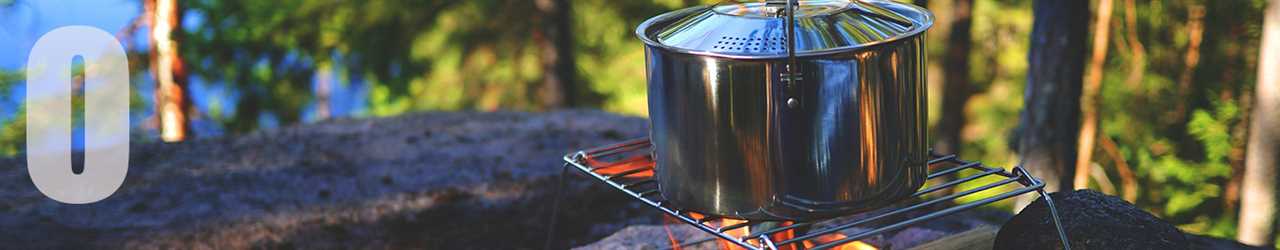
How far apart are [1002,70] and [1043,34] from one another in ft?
Result: 34.8

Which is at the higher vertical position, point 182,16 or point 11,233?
point 182,16

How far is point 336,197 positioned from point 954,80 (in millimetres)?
8970

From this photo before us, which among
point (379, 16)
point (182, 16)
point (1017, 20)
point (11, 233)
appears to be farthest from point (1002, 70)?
point (11, 233)

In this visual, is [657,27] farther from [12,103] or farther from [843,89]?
[12,103]

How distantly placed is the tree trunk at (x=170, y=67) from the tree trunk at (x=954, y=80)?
27.0ft

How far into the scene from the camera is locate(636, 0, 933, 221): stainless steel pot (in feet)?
10.5

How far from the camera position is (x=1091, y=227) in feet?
→ 12.3

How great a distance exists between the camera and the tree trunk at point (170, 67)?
11.6 meters

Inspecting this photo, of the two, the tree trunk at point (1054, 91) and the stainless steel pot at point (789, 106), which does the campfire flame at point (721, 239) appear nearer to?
the stainless steel pot at point (789, 106)

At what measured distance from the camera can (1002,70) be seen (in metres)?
16.9

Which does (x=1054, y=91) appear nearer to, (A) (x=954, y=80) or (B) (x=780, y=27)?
(B) (x=780, y=27)

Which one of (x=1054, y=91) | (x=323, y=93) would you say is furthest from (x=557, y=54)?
(x=323, y=93)

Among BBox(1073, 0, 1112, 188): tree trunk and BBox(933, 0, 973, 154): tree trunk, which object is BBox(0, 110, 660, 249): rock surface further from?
BBox(933, 0, 973, 154): tree trunk

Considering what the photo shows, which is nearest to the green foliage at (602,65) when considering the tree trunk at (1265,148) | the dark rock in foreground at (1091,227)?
the tree trunk at (1265,148)
